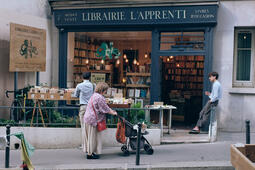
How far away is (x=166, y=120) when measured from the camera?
1205 cm

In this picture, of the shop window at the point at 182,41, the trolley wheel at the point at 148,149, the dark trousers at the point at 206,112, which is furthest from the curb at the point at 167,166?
the shop window at the point at 182,41

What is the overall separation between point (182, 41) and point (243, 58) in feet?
7.16

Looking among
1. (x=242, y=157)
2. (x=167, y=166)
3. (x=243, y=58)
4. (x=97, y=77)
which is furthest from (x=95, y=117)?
(x=243, y=58)

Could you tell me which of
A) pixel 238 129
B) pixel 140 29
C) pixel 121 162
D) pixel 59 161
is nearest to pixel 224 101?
pixel 238 129

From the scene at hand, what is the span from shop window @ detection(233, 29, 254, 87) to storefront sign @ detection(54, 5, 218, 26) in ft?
4.14

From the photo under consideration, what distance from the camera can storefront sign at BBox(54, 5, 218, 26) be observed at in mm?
11633

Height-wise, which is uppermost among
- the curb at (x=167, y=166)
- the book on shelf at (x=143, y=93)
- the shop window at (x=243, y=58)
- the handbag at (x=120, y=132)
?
the shop window at (x=243, y=58)

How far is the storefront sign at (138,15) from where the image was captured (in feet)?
38.2

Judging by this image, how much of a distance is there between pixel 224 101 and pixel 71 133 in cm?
529

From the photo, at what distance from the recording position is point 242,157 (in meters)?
4.99

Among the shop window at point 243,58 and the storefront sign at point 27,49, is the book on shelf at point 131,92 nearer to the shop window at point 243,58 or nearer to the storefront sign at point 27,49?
the storefront sign at point 27,49

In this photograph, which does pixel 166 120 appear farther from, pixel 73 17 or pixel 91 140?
pixel 73 17

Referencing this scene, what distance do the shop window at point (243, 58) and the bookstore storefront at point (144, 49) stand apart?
3.41 ft

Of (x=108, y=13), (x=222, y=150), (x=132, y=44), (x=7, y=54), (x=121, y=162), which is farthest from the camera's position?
(x=132, y=44)
